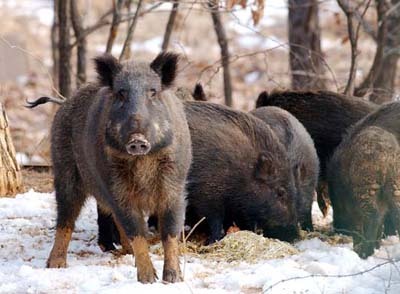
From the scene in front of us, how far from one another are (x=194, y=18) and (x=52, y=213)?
1754cm

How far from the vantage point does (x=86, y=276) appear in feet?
22.2

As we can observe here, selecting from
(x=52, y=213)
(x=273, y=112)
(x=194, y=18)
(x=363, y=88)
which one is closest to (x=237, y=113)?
(x=273, y=112)

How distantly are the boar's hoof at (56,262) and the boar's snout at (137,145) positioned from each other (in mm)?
1513

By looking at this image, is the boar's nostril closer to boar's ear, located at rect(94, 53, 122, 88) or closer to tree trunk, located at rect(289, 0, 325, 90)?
boar's ear, located at rect(94, 53, 122, 88)

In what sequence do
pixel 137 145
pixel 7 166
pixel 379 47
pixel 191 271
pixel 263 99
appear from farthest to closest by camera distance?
pixel 379 47 < pixel 263 99 < pixel 7 166 < pixel 191 271 < pixel 137 145

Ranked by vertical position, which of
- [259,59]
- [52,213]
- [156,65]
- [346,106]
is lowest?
[259,59]

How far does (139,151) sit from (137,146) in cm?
4

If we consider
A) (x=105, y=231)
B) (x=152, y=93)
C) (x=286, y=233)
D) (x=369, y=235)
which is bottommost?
(x=286, y=233)

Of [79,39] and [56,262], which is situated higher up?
[79,39]

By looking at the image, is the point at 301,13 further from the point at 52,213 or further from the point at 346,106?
the point at 52,213

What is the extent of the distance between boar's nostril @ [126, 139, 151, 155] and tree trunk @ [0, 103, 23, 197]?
3624 millimetres

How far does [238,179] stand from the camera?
27.4 feet

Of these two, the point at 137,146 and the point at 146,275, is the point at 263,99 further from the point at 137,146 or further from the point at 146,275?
the point at 137,146

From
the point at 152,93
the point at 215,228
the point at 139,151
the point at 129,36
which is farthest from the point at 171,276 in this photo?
the point at 129,36
